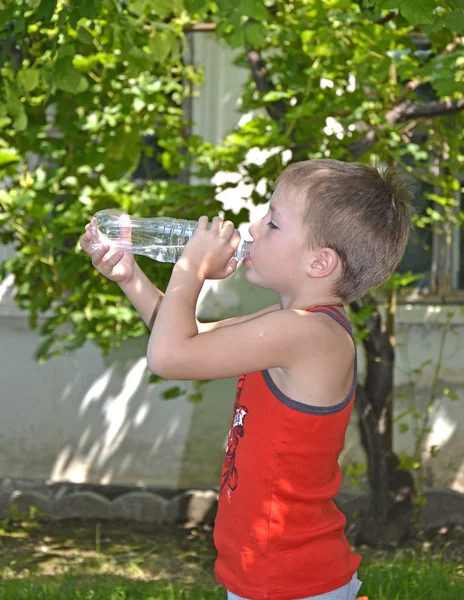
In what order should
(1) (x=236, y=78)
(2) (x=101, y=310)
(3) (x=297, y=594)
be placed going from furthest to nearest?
1. (1) (x=236, y=78)
2. (2) (x=101, y=310)
3. (3) (x=297, y=594)

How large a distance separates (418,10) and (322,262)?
872mm

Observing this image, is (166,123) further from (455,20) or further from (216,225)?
(216,225)

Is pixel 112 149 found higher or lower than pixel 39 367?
higher

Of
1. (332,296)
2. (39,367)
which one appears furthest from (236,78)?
(332,296)

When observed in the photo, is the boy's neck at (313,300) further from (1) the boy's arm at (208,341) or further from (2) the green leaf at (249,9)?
(2) the green leaf at (249,9)

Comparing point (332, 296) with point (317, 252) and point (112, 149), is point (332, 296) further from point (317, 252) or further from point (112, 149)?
point (112, 149)

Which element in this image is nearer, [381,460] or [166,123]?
[166,123]

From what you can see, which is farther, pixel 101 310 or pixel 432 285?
pixel 432 285

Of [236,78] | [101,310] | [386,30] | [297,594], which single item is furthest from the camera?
[236,78]

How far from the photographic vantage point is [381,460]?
5.57 m

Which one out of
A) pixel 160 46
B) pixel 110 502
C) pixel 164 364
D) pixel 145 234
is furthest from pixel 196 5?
pixel 110 502

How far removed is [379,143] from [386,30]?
0.57 m

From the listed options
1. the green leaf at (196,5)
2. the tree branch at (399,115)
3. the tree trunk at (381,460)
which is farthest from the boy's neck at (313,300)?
the tree trunk at (381,460)

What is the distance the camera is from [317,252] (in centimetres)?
202
